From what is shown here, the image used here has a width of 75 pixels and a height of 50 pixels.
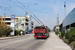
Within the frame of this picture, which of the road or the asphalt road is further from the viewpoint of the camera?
the road

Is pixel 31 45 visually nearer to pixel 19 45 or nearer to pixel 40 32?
pixel 19 45

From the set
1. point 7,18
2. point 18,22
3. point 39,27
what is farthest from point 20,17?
point 39,27

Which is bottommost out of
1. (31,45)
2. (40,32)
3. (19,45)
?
(31,45)

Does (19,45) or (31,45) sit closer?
(19,45)

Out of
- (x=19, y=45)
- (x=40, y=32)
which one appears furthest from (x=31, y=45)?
(x=40, y=32)

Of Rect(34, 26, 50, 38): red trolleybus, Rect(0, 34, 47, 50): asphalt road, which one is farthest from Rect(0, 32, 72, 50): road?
Rect(34, 26, 50, 38): red trolleybus

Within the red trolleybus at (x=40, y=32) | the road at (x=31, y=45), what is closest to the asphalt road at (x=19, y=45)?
the road at (x=31, y=45)

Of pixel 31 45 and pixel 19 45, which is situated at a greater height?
pixel 19 45

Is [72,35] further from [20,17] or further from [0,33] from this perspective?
[20,17]

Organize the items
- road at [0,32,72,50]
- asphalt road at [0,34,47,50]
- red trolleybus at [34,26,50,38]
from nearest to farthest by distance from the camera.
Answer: asphalt road at [0,34,47,50] < road at [0,32,72,50] < red trolleybus at [34,26,50,38]

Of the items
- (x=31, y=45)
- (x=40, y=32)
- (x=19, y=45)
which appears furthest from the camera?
(x=40, y=32)

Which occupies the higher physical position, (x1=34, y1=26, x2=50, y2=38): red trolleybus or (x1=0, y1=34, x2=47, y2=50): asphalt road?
(x1=34, y1=26, x2=50, y2=38): red trolleybus

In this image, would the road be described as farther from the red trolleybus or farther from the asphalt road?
the red trolleybus

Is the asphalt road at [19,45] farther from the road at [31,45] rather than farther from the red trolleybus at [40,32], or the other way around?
the red trolleybus at [40,32]
